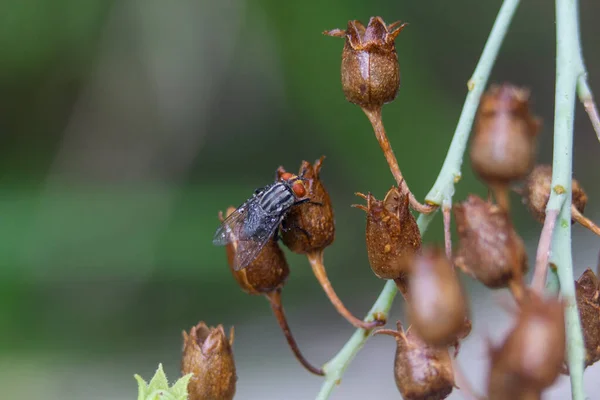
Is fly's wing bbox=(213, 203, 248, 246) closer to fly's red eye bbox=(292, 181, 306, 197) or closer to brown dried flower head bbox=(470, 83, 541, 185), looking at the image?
fly's red eye bbox=(292, 181, 306, 197)

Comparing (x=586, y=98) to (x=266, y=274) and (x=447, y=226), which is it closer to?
(x=447, y=226)

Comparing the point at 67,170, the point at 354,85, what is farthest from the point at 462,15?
the point at 354,85

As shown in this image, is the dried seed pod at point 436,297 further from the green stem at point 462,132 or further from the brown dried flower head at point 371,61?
the brown dried flower head at point 371,61

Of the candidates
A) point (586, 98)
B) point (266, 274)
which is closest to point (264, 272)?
point (266, 274)

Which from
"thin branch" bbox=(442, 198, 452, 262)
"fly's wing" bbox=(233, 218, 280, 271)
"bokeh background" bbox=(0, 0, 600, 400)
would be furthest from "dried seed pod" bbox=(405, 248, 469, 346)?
"bokeh background" bbox=(0, 0, 600, 400)

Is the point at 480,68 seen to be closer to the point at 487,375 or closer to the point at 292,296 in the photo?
the point at 487,375
